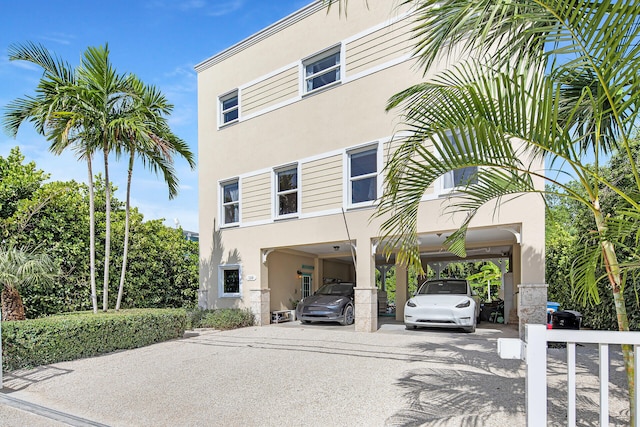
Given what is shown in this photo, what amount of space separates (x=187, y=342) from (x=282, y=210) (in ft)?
16.1

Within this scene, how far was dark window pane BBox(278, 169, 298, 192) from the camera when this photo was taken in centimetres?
1271

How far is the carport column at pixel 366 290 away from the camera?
1071cm

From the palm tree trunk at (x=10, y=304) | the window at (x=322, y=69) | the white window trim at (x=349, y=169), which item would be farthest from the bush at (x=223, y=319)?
the window at (x=322, y=69)

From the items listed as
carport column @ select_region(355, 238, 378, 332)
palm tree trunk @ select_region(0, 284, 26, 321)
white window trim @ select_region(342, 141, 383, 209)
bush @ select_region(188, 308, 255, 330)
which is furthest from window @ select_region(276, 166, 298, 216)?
palm tree trunk @ select_region(0, 284, 26, 321)

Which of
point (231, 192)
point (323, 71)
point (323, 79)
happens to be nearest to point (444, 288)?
point (323, 79)

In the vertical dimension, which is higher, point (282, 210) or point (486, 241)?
point (282, 210)

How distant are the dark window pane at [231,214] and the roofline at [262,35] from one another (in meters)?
5.43

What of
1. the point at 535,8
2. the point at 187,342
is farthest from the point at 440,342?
the point at 535,8

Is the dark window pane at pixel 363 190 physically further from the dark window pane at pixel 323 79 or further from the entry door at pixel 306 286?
the entry door at pixel 306 286

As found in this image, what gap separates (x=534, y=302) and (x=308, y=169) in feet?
22.4

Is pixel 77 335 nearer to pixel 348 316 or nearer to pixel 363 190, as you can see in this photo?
pixel 348 316

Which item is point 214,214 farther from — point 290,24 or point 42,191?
point 290,24

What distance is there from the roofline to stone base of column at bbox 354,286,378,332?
7.94 metres

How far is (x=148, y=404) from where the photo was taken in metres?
5.29
